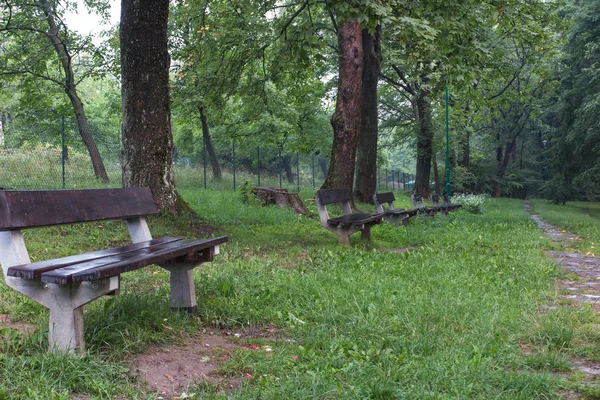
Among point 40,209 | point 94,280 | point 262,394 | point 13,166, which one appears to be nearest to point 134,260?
point 94,280

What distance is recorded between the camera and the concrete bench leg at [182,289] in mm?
4469

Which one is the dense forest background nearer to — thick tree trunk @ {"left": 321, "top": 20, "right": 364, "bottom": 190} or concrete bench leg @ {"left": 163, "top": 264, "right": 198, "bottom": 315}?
thick tree trunk @ {"left": 321, "top": 20, "right": 364, "bottom": 190}

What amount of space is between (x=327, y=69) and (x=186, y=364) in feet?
86.8

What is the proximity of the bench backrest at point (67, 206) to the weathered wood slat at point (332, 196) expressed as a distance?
3637 mm

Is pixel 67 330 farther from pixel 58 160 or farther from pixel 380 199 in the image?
pixel 58 160

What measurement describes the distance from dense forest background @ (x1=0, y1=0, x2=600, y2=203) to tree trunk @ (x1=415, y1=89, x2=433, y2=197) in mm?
62

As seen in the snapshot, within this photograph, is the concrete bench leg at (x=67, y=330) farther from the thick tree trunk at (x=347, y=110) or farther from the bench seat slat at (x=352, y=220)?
the thick tree trunk at (x=347, y=110)

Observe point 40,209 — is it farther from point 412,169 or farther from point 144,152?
point 412,169

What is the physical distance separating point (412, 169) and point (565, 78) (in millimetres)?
105980

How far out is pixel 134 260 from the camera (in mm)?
3488

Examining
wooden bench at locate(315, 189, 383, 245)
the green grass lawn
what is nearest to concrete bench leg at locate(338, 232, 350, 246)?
wooden bench at locate(315, 189, 383, 245)

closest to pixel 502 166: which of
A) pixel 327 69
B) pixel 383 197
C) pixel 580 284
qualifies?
pixel 327 69

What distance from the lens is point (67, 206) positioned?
395cm

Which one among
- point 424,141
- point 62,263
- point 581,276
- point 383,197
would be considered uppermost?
point 424,141
